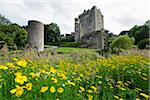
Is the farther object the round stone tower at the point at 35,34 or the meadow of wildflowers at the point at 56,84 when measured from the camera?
the round stone tower at the point at 35,34

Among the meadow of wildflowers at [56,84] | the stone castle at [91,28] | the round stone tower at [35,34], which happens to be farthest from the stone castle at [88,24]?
the meadow of wildflowers at [56,84]

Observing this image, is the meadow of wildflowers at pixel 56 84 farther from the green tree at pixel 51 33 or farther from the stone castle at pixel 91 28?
the green tree at pixel 51 33

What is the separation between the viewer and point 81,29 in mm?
43531

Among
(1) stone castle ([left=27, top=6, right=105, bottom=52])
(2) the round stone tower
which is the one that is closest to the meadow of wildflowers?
(2) the round stone tower

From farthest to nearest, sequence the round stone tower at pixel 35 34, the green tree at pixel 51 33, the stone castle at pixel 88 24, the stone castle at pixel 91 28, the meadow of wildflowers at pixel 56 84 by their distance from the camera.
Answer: the green tree at pixel 51 33 → the stone castle at pixel 88 24 → the stone castle at pixel 91 28 → the round stone tower at pixel 35 34 → the meadow of wildflowers at pixel 56 84

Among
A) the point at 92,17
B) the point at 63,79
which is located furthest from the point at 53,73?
the point at 92,17

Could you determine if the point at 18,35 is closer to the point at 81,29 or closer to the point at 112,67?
the point at 81,29

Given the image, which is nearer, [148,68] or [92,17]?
[148,68]

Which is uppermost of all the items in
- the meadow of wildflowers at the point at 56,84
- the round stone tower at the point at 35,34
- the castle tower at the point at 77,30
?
the castle tower at the point at 77,30

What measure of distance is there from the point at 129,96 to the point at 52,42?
42.9m

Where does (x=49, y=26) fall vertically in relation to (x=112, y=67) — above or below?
above

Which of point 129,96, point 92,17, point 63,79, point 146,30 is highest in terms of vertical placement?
point 92,17

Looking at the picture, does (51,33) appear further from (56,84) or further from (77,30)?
(56,84)

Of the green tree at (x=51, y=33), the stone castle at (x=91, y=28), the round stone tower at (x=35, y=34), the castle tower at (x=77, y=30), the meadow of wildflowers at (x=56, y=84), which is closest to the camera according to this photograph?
the meadow of wildflowers at (x=56, y=84)
